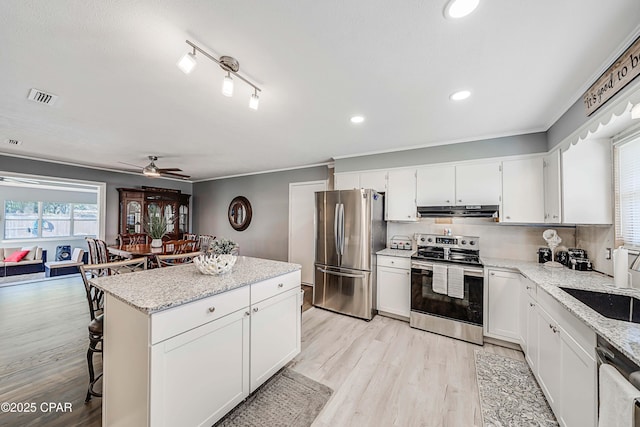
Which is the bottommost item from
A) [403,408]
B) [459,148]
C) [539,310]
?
[403,408]

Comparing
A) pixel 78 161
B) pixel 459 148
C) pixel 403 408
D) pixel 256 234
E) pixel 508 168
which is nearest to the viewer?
pixel 403 408

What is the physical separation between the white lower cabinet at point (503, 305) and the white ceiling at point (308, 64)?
5.61ft

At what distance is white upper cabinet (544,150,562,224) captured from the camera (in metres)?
2.41

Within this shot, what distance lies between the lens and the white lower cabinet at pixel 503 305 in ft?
8.57

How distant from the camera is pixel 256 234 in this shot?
18.9 feet

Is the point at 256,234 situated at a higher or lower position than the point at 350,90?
lower

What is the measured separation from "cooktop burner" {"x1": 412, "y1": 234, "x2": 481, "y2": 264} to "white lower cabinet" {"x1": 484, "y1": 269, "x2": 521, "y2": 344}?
343 millimetres

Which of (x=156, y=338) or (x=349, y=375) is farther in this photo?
(x=349, y=375)

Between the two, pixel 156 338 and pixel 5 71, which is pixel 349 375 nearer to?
pixel 156 338

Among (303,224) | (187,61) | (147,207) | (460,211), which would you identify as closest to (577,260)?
(460,211)

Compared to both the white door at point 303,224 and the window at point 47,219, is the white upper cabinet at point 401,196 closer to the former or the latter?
the white door at point 303,224

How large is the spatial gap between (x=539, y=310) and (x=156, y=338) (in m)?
2.74

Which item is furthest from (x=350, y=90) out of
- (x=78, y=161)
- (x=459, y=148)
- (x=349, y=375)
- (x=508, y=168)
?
(x=78, y=161)

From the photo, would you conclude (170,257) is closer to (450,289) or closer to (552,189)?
(450,289)
